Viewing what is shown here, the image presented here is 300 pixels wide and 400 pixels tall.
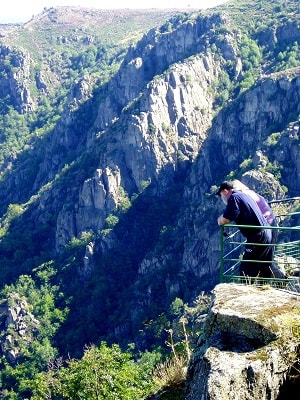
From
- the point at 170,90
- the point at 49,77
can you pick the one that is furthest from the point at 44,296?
the point at 49,77

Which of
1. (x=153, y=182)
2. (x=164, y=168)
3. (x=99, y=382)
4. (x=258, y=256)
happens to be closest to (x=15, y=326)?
(x=153, y=182)

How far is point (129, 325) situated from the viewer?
8794 cm

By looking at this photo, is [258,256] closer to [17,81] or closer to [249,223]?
[249,223]

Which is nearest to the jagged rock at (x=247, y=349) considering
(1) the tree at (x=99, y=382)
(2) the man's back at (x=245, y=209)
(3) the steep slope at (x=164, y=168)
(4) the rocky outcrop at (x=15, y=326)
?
(2) the man's back at (x=245, y=209)

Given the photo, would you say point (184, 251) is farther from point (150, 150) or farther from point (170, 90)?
point (170, 90)

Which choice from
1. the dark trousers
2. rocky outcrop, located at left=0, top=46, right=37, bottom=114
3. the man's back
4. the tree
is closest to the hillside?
the tree

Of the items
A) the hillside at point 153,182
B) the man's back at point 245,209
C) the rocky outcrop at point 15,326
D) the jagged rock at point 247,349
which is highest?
the man's back at point 245,209

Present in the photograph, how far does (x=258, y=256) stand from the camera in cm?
858

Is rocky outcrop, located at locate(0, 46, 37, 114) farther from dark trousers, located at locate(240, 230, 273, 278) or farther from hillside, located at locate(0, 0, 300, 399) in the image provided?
dark trousers, located at locate(240, 230, 273, 278)

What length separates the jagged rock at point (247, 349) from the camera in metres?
5.65

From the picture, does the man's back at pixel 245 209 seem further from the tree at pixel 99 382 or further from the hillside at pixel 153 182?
the hillside at pixel 153 182

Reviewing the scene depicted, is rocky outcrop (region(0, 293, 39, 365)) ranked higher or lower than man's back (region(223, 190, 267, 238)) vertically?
lower

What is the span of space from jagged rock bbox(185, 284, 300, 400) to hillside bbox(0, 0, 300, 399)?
6524 cm

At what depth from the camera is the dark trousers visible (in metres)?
8.45
